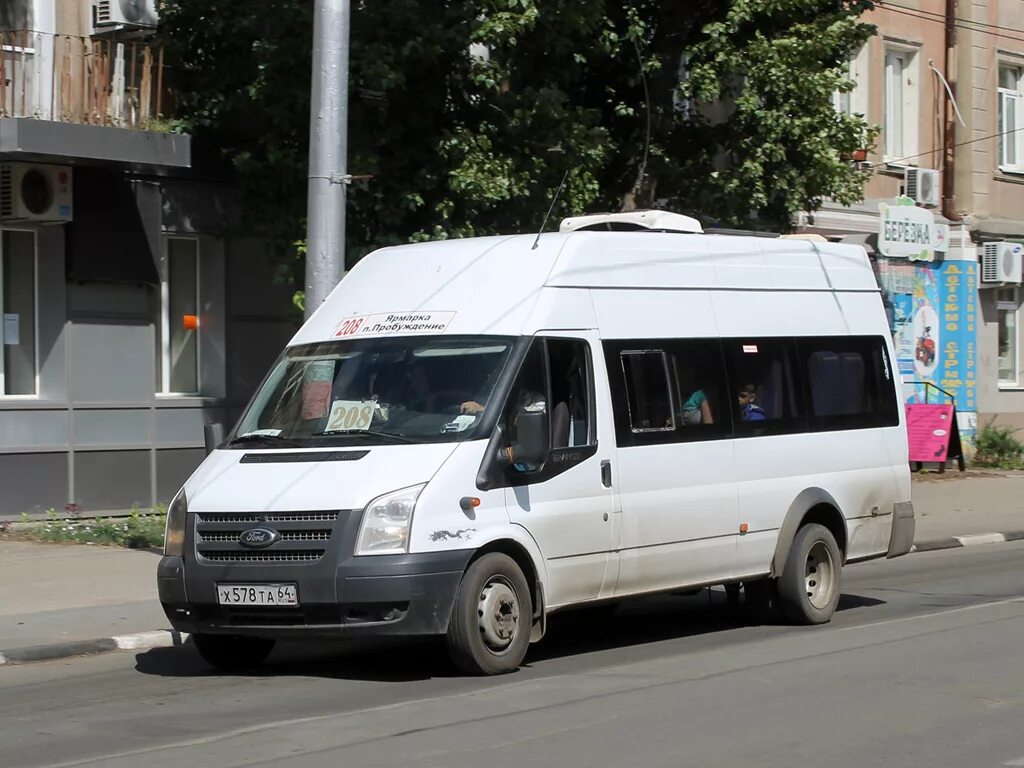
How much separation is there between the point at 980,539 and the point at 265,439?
10600 mm

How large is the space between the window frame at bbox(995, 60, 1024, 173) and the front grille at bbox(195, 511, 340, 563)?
2308 centimetres

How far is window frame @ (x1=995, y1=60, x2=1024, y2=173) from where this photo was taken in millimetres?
28797

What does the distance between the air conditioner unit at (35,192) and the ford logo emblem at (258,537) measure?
9028 millimetres

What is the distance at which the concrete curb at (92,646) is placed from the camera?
9.94 m

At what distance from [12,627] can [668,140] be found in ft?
35.1

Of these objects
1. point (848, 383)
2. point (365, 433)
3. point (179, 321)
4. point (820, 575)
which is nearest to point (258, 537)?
point (365, 433)

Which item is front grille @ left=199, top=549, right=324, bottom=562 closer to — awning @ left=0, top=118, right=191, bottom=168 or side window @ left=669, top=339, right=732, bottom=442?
side window @ left=669, top=339, right=732, bottom=442

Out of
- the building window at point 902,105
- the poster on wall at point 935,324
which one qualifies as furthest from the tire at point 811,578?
the building window at point 902,105

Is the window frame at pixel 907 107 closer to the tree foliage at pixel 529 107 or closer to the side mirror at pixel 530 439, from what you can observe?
the tree foliage at pixel 529 107

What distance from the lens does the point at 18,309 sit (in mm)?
16984

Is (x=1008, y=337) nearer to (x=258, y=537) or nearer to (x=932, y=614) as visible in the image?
(x=932, y=614)

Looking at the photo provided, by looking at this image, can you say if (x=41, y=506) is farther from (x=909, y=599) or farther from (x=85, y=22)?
(x=909, y=599)

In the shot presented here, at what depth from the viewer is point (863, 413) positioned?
1172cm

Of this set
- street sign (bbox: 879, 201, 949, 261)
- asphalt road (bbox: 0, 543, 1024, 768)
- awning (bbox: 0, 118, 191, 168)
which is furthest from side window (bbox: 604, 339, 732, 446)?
street sign (bbox: 879, 201, 949, 261)
